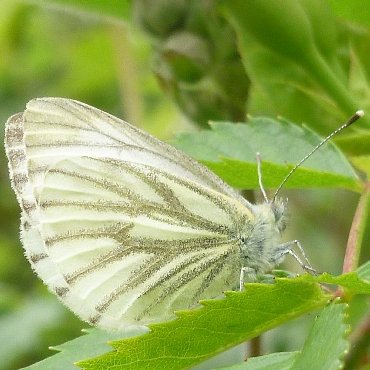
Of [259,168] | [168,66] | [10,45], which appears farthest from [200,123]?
[10,45]

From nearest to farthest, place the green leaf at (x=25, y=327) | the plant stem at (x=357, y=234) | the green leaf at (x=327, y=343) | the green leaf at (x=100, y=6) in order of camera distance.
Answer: the green leaf at (x=327, y=343) < the plant stem at (x=357, y=234) < the green leaf at (x=100, y=6) < the green leaf at (x=25, y=327)

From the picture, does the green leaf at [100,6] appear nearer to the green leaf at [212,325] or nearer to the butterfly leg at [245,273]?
the butterfly leg at [245,273]

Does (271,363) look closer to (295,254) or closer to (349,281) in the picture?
(349,281)

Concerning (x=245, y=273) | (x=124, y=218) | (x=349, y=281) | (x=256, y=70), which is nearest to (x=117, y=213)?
(x=124, y=218)

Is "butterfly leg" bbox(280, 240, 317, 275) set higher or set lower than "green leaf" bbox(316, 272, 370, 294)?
higher

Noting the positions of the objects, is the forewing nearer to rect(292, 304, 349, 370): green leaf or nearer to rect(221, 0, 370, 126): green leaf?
rect(221, 0, 370, 126): green leaf

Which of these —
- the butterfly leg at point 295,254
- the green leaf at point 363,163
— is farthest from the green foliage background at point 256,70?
the butterfly leg at point 295,254

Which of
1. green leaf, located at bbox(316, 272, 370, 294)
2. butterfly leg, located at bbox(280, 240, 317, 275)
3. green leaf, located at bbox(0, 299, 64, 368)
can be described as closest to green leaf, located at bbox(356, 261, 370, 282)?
green leaf, located at bbox(316, 272, 370, 294)
